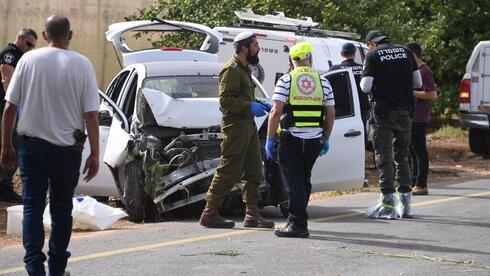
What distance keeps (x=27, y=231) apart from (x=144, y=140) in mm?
3698

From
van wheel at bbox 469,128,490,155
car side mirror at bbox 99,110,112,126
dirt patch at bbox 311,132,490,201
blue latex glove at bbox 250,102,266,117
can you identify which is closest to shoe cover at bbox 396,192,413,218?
blue latex glove at bbox 250,102,266,117

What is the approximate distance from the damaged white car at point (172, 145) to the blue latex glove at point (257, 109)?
1078mm

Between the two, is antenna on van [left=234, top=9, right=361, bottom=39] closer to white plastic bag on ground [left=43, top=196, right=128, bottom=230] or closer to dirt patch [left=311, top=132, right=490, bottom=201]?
dirt patch [left=311, top=132, right=490, bottom=201]

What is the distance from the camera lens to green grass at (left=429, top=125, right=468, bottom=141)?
69.9 ft

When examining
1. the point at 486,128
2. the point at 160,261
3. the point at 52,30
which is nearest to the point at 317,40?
the point at 486,128

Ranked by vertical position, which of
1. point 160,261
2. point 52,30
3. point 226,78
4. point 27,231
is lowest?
point 160,261

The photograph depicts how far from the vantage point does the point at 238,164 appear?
31.3 feet

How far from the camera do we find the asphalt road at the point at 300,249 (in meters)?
7.62

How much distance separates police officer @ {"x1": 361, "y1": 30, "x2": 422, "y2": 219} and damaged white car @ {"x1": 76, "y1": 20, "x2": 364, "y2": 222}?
0.61m

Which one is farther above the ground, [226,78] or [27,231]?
[226,78]

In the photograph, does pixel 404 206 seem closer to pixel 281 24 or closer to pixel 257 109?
pixel 257 109

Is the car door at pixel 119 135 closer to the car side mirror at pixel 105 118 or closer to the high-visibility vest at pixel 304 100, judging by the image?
the car side mirror at pixel 105 118

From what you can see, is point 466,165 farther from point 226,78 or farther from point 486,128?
point 226,78

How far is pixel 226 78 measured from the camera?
9.45 m
